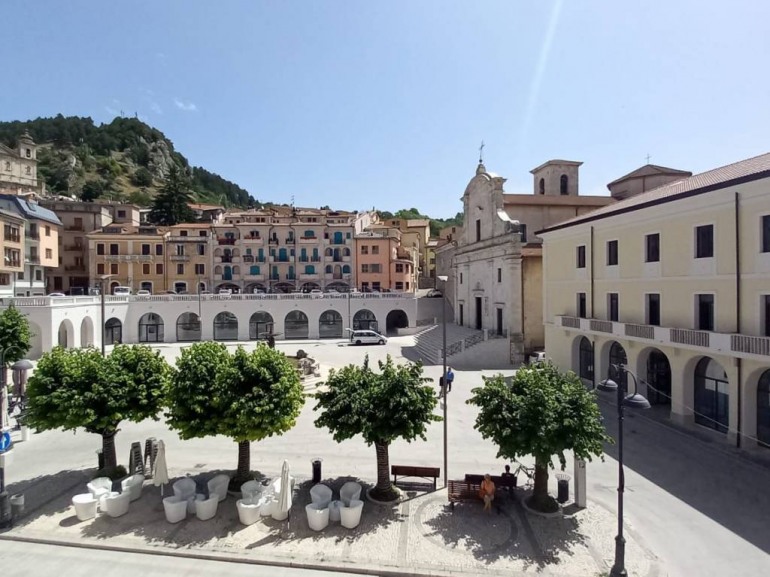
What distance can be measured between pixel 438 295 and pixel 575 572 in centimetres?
4739

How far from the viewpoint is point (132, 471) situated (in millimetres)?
15250

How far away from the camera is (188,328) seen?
51.7 m

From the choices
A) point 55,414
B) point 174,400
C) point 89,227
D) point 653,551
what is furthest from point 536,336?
point 89,227

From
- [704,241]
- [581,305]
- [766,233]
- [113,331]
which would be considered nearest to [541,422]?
[766,233]

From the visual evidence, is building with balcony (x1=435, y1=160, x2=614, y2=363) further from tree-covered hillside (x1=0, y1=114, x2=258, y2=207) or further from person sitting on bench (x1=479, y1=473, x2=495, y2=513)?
tree-covered hillside (x1=0, y1=114, x2=258, y2=207)

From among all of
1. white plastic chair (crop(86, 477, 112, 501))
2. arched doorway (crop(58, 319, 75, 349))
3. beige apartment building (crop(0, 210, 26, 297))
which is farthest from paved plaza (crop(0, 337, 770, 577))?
beige apartment building (crop(0, 210, 26, 297))

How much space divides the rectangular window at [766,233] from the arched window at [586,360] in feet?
40.3

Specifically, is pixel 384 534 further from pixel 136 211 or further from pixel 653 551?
pixel 136 211

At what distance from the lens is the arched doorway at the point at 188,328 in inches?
1967

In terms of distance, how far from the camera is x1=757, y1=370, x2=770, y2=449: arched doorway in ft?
57.6

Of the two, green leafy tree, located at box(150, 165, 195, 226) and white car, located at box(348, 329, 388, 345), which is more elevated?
green leafy tree, located at box(150, 165, 195, 226)

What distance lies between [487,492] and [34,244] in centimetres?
5781

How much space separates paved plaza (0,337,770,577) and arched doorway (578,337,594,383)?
9793 mm

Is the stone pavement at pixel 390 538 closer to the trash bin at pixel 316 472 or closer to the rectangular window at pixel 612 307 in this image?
the trash bin at pixel 316 472
